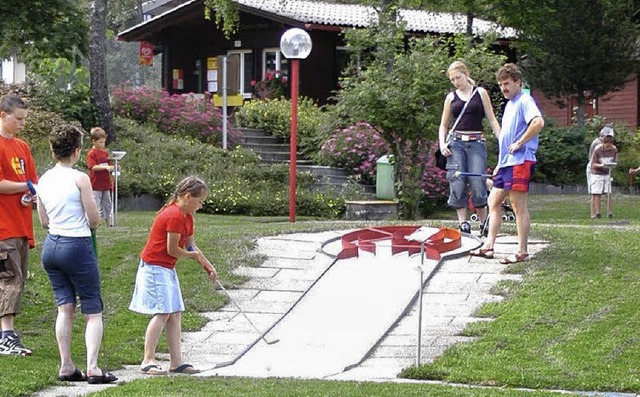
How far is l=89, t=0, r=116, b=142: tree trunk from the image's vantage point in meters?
24.7

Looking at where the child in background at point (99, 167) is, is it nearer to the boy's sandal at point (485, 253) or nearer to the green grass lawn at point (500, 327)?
the green grass lawn at point (500, 327)

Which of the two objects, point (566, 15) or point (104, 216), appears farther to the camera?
point (566, 15)

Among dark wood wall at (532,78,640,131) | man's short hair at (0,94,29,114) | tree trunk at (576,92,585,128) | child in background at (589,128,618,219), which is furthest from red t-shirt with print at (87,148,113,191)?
dark wood wall at (532,78,640,131)

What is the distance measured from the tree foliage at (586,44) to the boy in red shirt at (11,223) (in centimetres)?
2076

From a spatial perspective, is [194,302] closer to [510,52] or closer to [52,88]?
[52,88]

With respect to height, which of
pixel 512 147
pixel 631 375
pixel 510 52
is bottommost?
pixel 631 375

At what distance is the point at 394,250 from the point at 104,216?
6.21m

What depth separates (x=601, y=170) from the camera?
20031mm

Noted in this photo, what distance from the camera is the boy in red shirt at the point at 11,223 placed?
856 centimetres

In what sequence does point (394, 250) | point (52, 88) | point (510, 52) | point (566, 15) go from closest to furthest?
1. point (394, 250)
2. point (52, 88)
3. point (566, 15)
4. point (510, 52)

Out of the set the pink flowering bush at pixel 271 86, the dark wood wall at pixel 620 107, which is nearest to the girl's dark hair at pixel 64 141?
the pink flowering bush at pixel 271 86

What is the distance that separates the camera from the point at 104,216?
16.0 meters

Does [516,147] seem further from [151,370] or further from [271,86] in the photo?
[271,86]

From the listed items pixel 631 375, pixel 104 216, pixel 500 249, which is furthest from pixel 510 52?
pixel 631 375
